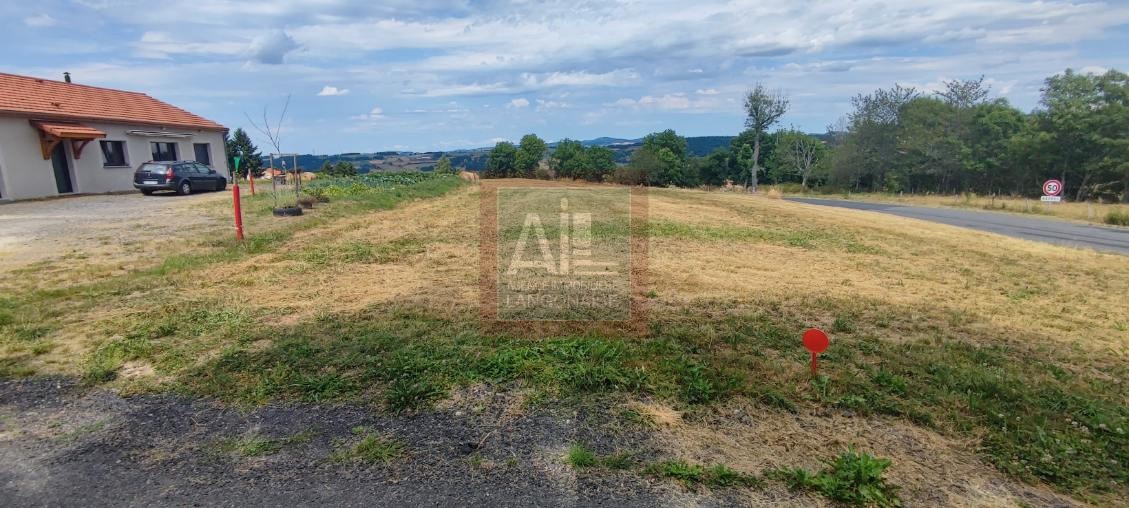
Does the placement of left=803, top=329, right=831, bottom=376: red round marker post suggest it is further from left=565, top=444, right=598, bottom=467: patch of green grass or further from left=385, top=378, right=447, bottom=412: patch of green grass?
left=385, top=378, right=447, bottom=412: patch of green grass

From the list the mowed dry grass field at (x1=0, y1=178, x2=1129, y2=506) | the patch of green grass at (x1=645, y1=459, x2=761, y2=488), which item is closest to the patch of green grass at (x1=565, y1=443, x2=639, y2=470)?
the patch of green grass at (x1=645, y1=459, x2=761, y2=488)

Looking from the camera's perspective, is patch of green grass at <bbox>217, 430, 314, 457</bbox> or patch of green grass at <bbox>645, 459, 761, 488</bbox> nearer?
patch of green grass at <bbox>645, 459, 761, 488</bbox>

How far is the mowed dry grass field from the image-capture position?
3.34 meters

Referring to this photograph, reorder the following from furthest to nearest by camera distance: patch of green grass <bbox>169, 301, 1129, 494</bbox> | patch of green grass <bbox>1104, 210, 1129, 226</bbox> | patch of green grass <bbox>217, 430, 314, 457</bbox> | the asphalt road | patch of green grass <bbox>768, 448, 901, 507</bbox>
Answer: patch of green grass <bbox>1104, 210, 1129, 226</bbox> → the asphalt road → patch of green grass <bbox>169, 301, 1129, 494</bbox> → patch of green grass <bbox>217, 430, 314, 457</bbox> → patch of green grass <bbox>768, 448, 901, 507</bbox>

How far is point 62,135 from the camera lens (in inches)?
730

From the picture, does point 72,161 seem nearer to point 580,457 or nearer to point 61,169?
point 61,169

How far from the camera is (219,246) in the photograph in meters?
9.80

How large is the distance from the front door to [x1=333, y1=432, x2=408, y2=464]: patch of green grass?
2368 cm

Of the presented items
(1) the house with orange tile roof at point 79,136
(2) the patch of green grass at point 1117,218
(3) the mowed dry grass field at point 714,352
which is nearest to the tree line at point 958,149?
(2) the patch of green grass at point 1117,218

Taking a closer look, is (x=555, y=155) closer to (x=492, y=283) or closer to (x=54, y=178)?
(x=54, y=178)

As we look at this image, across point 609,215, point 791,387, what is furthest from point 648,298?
point 609,215

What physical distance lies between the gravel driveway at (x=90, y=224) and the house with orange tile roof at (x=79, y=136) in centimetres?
164

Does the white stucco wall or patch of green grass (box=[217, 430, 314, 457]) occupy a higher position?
the white stucco wall

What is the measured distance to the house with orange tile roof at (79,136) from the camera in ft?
58.8
